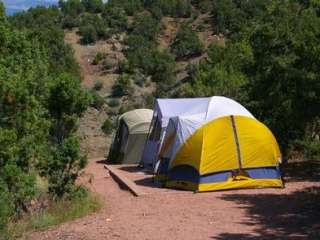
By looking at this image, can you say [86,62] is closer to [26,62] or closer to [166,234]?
[26,62]

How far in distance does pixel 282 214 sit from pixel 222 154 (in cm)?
346

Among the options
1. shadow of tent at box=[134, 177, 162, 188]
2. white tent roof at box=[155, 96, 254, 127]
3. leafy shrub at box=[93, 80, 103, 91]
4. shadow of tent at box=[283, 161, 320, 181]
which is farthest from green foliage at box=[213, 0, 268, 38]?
shadow of tent at box=[134, 177, 162, 188]

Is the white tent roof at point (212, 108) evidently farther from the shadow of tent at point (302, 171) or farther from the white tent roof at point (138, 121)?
the white tent roof at point (138, 121)

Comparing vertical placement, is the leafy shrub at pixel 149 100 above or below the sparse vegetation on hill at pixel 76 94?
below

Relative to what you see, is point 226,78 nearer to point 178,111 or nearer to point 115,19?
point 178,111

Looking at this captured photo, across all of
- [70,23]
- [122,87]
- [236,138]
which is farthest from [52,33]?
[236,138]

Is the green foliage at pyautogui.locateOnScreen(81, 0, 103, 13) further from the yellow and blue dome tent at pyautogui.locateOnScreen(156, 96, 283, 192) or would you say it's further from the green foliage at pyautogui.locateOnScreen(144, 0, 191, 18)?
the yellow and blue dome tent at pyautogui.locateOnScreen(156, 96, 283, 192)

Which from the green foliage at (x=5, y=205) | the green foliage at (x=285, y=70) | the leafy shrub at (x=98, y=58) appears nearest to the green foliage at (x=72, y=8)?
the leafy shrub at (x=98, y=58)

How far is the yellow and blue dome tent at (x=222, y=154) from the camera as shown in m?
14.5

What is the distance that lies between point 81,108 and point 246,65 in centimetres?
541

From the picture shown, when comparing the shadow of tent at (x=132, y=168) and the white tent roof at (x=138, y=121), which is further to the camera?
the white tent roof at (x=138, y=121)

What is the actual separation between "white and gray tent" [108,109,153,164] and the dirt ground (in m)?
7.76

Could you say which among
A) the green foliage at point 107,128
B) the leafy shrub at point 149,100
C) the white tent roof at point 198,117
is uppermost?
the white tent roof at point 198,117

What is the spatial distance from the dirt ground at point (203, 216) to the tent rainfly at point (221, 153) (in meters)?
0.40
